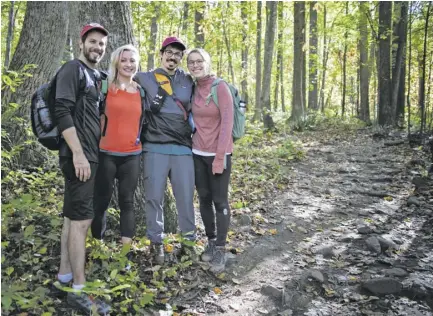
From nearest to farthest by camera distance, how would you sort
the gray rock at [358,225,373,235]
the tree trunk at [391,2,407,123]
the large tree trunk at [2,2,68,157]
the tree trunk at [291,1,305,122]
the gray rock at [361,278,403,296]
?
the gray rock at [361,278,403,296]
the gray rock at [358,225,373,235]
the large tree trunk at [2,2,68,157]
the tree trunk at [391,2,407,123]
the tree trunk at [291,1,305,122]

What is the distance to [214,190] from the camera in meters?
4.68

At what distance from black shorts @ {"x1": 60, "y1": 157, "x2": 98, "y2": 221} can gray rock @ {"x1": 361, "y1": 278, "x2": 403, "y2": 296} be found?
3202 mm

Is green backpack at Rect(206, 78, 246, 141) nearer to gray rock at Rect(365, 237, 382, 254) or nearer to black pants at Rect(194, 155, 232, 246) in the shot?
black pants at Rect(194, 155, 232, 246)

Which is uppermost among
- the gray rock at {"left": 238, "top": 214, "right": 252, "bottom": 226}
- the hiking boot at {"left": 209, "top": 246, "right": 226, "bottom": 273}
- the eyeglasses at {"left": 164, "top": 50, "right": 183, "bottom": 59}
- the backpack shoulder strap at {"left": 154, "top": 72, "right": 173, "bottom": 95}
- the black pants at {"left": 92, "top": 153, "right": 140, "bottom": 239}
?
the eyeglasses at {"left": 164, "top": 50, "right": 183, "bottom": 59}

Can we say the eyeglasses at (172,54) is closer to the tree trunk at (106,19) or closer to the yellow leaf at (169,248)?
the tree trunk at (106,19)

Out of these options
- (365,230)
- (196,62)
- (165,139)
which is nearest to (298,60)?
(365,230)

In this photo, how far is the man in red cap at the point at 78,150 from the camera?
11.0ft

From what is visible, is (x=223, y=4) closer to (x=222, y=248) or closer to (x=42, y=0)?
(x=42, y=0)

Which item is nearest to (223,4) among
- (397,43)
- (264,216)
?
(397,43)

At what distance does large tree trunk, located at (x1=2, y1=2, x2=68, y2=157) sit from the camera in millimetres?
7012

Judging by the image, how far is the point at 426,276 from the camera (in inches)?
179

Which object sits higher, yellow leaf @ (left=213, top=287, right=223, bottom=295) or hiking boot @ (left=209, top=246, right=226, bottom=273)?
hiking boot @ (left=209, top=246, right=226, bottom=273)

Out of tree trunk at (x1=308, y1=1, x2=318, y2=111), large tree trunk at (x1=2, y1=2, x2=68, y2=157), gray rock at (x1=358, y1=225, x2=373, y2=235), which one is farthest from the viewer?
tree trunk at (x1=308, y1=1, x2=318, y2=111)

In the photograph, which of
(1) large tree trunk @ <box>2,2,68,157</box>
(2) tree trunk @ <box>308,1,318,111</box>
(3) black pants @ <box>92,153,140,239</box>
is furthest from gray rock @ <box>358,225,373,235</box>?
(2) tree trunk @ <box>308,1,318,111</box>
